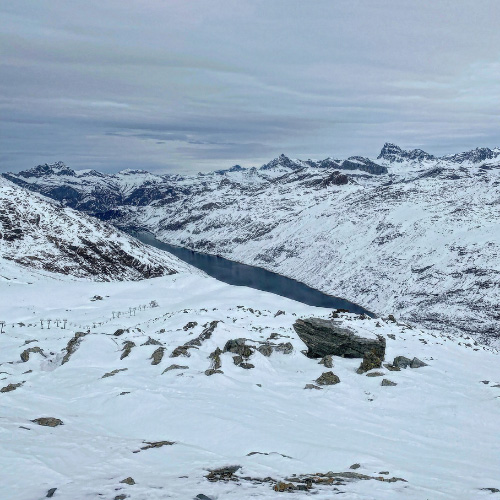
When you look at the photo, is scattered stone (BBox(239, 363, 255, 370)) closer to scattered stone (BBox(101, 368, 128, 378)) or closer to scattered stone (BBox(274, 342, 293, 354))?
scattered stone (BBox(274, 342, 293, 354))

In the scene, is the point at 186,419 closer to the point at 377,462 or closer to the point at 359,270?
the point at 377,462

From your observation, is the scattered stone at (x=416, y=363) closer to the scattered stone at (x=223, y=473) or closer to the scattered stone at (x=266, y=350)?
the scattered stone at (x=266, y=350)

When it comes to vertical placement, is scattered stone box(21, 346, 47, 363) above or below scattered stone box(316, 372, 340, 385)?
below

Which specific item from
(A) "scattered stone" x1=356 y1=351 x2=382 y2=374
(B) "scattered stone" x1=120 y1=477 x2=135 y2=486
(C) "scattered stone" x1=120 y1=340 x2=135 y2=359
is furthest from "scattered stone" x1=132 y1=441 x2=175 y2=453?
(A) "scattered stone" x1=356 y1=351 x2=382 y2=374

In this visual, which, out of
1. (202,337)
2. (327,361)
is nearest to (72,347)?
(202,337)

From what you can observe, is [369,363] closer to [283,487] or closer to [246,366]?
[246,366]

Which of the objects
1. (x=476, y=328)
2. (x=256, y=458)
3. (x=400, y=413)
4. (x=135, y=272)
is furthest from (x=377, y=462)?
(x=135, y=272)
